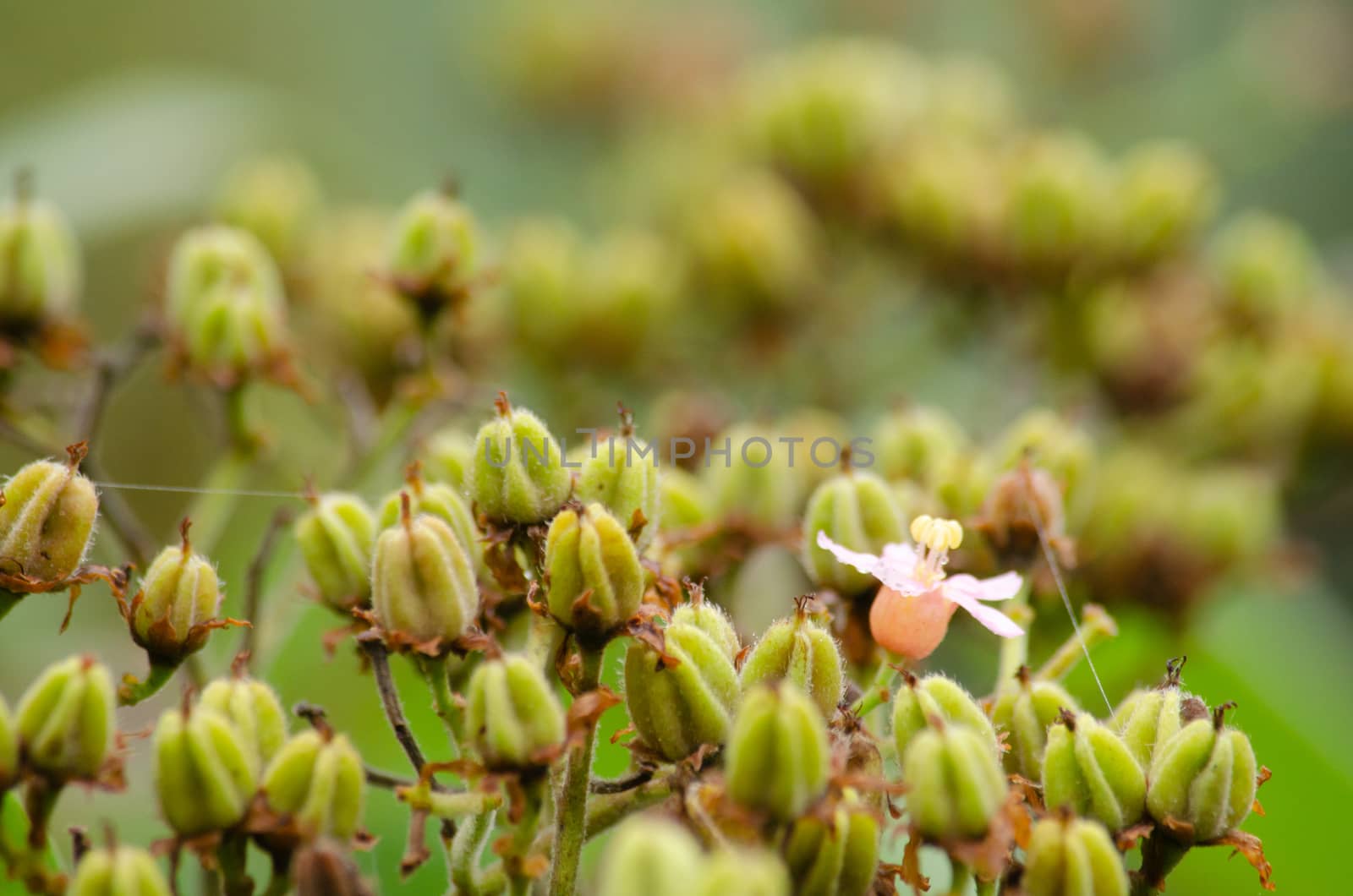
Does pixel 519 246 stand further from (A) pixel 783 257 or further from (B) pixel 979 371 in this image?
(B) pixel 979 371

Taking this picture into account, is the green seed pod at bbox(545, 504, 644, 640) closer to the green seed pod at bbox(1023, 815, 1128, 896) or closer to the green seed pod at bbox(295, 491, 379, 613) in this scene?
the green seed pod at bbox(295, 491, 379, 613)

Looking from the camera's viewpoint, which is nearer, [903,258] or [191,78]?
[903,258]

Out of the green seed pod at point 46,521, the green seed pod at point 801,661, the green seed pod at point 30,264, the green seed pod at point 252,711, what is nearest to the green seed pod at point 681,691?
the green seed pod at point 801,661

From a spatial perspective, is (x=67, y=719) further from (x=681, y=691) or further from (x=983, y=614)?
(x=983, y=614)

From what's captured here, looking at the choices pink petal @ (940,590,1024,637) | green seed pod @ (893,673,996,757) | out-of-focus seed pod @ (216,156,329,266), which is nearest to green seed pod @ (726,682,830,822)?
green seed pod @ (893,673,996,757)

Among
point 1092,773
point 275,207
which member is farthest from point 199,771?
point 275,207

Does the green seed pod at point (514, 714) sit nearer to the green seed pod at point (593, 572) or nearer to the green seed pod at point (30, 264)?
the green seed pod at point (593, 572)

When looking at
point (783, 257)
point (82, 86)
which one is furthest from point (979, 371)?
point (82, 86)
